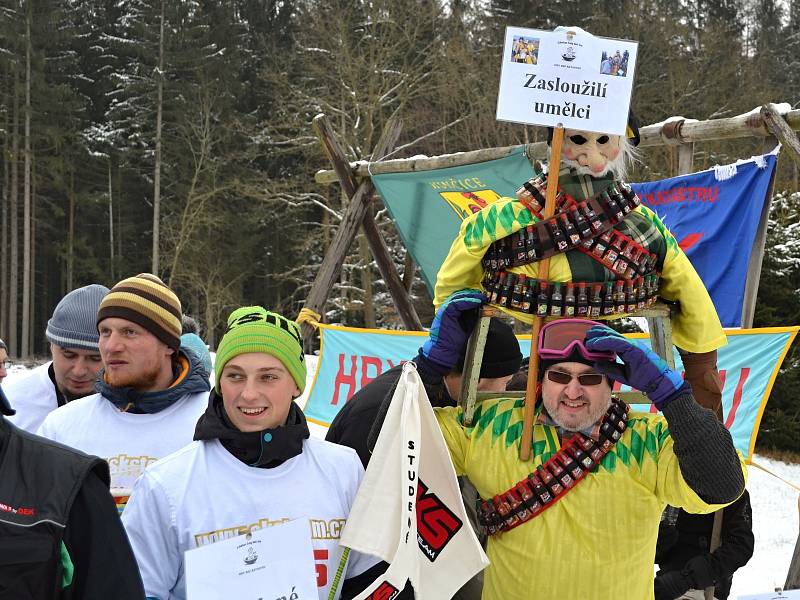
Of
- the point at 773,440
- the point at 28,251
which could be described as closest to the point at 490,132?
the point at 773,440

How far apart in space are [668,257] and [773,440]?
35.6 feet

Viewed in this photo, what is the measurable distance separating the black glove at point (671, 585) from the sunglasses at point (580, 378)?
5.44 ft

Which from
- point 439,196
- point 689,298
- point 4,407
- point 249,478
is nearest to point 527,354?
point 439,196

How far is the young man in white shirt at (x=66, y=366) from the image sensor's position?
125 inches

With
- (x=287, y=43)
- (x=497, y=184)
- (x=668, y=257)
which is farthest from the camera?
(x=287, y=43)

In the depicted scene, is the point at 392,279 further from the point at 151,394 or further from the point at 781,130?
the point at 151,394

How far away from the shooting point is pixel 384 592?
6.88 feet

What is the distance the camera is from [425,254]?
21.0 feet

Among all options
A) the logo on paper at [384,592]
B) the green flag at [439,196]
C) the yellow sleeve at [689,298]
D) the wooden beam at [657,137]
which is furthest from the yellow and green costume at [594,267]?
the green flag at [439,196]

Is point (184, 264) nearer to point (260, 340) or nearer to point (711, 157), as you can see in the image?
point (711, 157)

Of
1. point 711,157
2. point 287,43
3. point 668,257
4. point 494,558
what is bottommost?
point 494,558

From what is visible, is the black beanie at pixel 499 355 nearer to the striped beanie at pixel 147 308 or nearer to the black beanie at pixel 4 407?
the striped beanie at pixel 147 308

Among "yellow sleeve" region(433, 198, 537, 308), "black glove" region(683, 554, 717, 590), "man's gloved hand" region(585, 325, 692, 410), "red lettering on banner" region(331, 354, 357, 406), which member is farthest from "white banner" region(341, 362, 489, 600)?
"red lettering on banner" region(331, 354, 357, 406)

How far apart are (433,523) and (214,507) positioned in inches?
24.7
